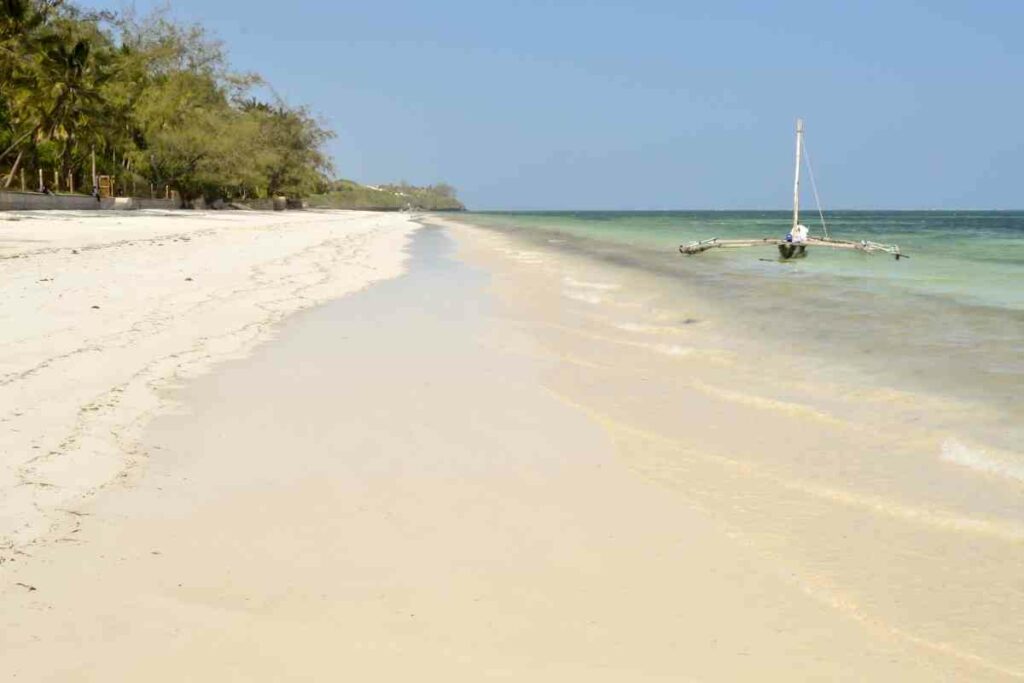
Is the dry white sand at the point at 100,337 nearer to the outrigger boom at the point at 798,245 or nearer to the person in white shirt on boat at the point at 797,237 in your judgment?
the outrigger boom at the point at 798,245

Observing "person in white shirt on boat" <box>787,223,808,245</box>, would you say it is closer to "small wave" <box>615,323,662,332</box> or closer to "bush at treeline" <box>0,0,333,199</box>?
"small wave" <box>615,323,662,332</box>

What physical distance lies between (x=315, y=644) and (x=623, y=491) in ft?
6.58

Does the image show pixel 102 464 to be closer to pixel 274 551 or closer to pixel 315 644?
pixel 274 551

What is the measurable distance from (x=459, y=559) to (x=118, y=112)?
6149 cm

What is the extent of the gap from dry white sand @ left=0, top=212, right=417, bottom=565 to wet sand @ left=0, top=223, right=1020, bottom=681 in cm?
26

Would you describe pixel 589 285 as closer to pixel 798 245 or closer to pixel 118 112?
pixel 798 245

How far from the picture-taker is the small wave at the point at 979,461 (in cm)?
482

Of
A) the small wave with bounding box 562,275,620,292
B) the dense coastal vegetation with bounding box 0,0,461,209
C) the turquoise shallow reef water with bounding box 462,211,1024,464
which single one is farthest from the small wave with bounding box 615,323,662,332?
the dense coastal vegetation with bounding box 0,0,461,209

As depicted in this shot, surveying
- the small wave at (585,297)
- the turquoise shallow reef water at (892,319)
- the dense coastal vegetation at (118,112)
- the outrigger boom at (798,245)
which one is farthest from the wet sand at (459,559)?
the dense coastal vegetation at (118,112)

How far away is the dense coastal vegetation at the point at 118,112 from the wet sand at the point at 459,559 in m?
43.8

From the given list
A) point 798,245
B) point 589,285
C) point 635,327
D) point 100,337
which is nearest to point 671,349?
point 635,327

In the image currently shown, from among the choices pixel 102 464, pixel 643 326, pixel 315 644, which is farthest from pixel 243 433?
pixel 643 326

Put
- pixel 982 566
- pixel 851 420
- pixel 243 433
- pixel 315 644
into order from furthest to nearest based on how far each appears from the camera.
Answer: pixel 851 420
pixel 243 433
pixel 982 566
pixel 315 644

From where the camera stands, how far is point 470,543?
3.65 m
